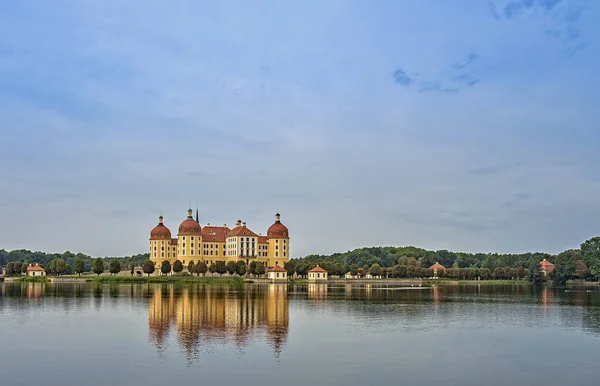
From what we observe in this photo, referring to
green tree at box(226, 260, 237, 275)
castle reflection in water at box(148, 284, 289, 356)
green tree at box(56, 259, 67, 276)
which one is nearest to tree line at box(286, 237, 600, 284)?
green tree at box(226, 260, 237, 275)

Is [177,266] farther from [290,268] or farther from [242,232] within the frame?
[290,268]

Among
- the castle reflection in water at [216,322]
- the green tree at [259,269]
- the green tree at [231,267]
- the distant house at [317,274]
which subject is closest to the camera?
the castle reflection in water at [216,322]

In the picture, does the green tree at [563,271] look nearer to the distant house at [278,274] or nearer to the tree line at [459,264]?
the tree line at [459,264]

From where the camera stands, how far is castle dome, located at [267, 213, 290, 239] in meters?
110

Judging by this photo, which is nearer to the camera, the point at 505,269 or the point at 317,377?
the point at 317,377

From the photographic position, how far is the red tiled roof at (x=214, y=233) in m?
111

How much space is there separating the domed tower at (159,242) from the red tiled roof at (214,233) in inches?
239

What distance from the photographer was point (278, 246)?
109375 millimetres

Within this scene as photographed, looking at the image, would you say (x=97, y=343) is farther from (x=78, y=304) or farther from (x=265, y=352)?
(x=78, y=304)

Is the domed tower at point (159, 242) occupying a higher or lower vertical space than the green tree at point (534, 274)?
higher

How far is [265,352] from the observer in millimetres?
22797

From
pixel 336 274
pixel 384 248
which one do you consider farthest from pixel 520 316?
pixel 384 248

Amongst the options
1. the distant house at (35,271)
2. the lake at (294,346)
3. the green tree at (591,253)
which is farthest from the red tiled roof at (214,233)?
the lake at (294,346)

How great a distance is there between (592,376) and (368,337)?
936 centimetres
